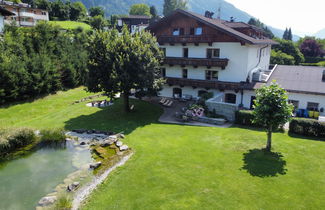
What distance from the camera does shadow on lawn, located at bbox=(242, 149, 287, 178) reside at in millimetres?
16281

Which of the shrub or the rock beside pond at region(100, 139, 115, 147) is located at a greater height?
the rock beside pond at region(100, 139, 115, 147)

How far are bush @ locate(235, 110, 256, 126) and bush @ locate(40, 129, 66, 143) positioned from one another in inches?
759

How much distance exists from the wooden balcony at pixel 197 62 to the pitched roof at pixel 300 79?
5.73 meters

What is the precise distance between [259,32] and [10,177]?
137 ft

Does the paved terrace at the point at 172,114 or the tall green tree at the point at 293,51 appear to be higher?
the tall green tree at the point at 293,51

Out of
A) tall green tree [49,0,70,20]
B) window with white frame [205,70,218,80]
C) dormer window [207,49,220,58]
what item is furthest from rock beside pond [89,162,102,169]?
tall green tree [49,0,70,20]

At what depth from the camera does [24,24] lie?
8188cm

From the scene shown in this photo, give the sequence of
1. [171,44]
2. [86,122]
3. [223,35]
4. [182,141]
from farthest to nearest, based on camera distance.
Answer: [171,44]
[223,35]
[86,122]
[182,141]

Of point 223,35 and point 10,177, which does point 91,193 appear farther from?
point 223,35

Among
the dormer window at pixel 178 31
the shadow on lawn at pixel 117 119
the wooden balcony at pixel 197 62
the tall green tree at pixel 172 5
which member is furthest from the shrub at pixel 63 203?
the tall green tree at pixel 172 5

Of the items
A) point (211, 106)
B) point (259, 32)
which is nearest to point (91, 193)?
point (211, 106)

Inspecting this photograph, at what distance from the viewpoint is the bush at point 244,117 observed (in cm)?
2674

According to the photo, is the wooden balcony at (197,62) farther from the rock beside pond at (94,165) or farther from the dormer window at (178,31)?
the rock beside pond at (94,165)

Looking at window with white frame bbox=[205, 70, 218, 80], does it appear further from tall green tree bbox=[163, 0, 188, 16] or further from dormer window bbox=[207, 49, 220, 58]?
tall green tree bbox=[163, 0, 188, 16]
